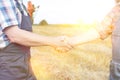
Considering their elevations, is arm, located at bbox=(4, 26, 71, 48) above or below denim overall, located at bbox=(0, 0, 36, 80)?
above

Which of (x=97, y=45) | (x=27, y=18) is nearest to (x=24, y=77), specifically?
(x=27, y=18)

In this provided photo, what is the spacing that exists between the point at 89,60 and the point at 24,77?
6.91m

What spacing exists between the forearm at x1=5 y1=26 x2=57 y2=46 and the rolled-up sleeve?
0.08 m

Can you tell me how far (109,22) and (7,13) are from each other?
1.00 meters

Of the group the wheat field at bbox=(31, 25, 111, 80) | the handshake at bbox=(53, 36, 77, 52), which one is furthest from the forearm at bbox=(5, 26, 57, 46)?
the wheat field at bbox=(31, 25, 111, 80)

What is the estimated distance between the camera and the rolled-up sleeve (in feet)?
13.0

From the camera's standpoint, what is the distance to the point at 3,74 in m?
4.11

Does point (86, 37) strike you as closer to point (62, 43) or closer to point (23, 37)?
point (62, 43)

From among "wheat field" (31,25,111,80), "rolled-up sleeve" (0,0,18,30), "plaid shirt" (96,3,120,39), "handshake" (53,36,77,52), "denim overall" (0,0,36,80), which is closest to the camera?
"rolled-up sleeve" (0,0,18,30)

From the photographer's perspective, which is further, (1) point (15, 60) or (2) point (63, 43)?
(2) point (63, 43)

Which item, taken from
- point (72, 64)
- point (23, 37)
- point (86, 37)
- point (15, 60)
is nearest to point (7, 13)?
point (23, 37)

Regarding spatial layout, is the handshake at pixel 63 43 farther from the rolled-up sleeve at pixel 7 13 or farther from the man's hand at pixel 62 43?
the rolled-up sleeve at pixel 7 13

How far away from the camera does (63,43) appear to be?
4781 mm

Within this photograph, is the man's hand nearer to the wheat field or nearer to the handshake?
the handshake
